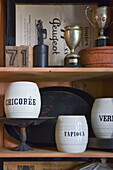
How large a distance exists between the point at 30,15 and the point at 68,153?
68 cm

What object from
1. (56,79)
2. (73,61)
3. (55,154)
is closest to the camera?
(55,154)

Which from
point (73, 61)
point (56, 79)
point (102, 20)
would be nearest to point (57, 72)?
point (73, 61)

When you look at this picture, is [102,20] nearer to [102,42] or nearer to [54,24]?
[102,42]

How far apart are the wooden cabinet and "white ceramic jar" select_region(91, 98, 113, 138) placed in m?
0.08

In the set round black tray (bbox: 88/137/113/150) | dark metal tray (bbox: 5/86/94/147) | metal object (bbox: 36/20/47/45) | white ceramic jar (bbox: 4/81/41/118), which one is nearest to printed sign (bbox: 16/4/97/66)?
metal object (bbox: 36/20/47/45)

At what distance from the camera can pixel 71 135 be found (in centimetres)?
113

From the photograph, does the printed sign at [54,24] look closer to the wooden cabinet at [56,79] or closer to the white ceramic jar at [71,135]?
the wooden cabinet at [56,79]

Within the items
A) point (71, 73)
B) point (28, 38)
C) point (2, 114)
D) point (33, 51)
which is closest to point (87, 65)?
point (71, 73)

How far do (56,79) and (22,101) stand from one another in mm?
260

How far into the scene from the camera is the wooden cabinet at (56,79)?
112 cm

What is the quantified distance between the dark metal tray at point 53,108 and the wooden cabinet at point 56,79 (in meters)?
0.05

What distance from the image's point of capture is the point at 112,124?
117 centimetres

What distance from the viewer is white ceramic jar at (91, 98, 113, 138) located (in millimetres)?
1174

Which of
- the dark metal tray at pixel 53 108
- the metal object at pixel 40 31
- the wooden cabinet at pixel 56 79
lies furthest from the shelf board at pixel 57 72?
the metal object at pixel 40 31
